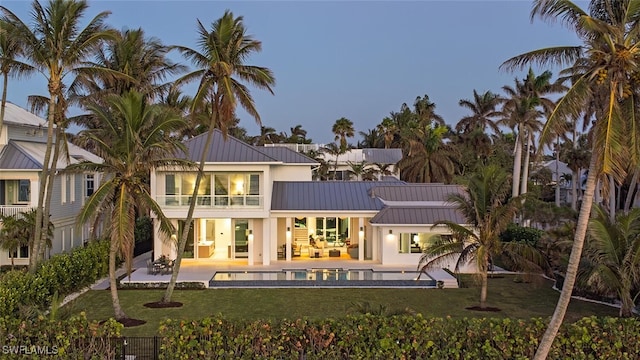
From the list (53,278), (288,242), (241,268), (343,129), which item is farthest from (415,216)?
(343,129)

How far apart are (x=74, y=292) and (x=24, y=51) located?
362 inches

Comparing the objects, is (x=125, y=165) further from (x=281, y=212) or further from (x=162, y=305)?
(x=281, y=212)

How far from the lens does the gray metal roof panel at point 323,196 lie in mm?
27281

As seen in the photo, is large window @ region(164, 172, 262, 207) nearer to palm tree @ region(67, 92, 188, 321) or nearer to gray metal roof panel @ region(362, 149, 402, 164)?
palm tree @ region(67, 92, 188, 321)

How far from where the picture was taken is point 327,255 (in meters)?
28.4

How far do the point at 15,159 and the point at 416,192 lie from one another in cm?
2121

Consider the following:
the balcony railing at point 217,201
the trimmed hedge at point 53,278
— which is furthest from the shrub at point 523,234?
the trimmed hedge at point 53,278

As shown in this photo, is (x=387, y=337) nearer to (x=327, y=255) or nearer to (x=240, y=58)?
(x=240, y=58)

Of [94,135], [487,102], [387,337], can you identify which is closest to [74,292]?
[94,135]

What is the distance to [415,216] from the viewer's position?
2559cm

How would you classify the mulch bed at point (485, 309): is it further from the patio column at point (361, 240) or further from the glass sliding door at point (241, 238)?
the glass sliding door at point (241, 238)

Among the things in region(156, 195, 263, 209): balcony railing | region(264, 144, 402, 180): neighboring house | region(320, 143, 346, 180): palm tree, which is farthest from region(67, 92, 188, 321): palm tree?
region(320, 143, 346, 180): palm tree

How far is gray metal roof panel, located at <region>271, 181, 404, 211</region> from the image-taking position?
2728cm

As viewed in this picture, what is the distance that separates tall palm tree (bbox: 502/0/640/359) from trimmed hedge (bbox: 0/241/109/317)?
43.2 feet
